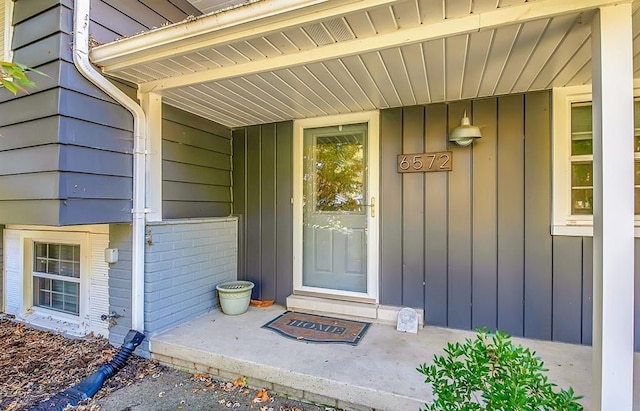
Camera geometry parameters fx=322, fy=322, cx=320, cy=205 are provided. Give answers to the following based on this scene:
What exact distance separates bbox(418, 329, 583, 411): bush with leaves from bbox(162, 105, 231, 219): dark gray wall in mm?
2601

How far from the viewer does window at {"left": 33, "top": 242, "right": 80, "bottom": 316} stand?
3207 mm

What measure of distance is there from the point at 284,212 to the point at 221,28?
2.04m

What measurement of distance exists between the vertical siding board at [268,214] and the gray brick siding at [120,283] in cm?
136

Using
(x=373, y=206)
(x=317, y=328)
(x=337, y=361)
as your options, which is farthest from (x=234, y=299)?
(x=373, y=206)

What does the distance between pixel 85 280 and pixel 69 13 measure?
2.25 m

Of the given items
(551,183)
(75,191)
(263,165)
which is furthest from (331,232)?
(75,191)

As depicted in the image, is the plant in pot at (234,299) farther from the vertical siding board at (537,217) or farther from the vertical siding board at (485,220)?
the vertical siding board at (537,217)

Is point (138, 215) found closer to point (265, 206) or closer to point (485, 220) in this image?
point (265, 206)

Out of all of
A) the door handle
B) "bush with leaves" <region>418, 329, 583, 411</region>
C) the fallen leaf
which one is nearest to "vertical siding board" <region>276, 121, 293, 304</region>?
the door handle

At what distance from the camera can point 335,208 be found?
3.44 metres

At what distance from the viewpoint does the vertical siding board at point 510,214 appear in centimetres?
275

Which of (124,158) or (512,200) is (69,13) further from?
(512,200)

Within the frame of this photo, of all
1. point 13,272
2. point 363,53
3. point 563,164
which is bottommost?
point 13,272

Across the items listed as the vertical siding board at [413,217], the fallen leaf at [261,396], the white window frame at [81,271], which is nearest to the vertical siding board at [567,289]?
the vertical siding board at [413,217]
